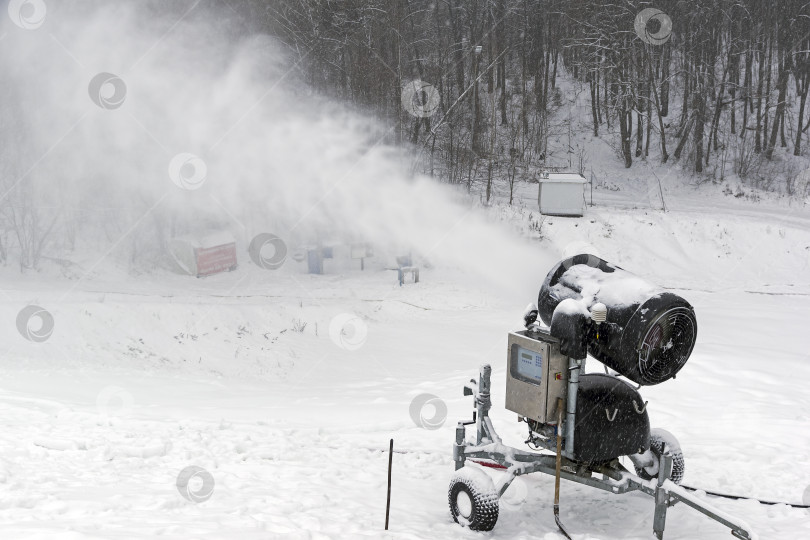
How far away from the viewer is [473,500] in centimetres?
617

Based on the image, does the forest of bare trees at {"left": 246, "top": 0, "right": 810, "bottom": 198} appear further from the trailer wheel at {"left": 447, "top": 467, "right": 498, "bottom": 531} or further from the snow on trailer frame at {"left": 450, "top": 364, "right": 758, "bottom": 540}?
the trailer wheel at {"left": 447, "top": 467, "right": 498, "bottom": 531}

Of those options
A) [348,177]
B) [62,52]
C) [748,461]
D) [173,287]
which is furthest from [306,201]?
[748,461]

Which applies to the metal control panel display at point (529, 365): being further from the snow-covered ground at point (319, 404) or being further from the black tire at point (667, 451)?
the black tire at point (667, 451)

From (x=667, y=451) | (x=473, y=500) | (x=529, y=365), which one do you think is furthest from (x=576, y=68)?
(x=473, y=500)

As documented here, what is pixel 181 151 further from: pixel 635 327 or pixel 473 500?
pixel 635 327

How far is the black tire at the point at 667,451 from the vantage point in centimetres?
691

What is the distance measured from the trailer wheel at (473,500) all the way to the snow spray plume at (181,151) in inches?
483

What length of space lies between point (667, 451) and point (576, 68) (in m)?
35.4

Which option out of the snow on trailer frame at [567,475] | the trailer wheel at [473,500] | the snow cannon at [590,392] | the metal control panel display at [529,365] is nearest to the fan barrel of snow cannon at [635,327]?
the snow cannon at [590,392]

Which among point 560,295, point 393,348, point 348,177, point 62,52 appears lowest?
point 393,348

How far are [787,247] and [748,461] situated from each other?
1688 centimetres

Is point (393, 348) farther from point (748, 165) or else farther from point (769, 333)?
point (748, 165)

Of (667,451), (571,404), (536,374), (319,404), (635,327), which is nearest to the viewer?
(635,327)

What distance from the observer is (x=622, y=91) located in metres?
33.2
